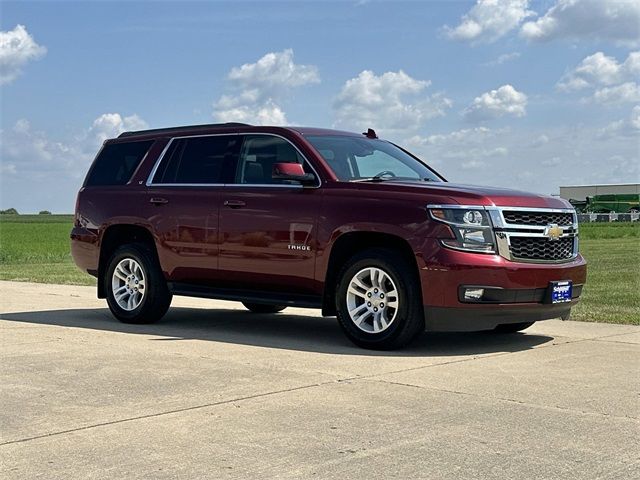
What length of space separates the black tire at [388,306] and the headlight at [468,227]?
1.54 feet

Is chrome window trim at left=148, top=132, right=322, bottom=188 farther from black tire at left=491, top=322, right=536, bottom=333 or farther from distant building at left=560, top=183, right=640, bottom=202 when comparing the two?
distant building at left=560, top=183, right=640, bottom=202

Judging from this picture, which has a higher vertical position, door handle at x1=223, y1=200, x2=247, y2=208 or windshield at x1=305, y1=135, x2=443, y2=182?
windshield at x1=305, y1=135, x2=443, y2=182

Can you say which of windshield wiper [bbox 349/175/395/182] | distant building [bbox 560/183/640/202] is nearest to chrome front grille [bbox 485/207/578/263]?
windshield wiper [bbox 349/175/395/182]

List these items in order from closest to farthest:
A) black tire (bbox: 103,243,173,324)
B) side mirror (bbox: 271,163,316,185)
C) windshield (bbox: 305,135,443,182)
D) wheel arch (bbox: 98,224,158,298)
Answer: side mirror (bbox: 271,163,316,185), windshield (bbox: 305,135,443,182), black tire (bbox: 103,243,173,324), wheel arch (bbox: 98,224,158,298)

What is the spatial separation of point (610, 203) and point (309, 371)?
110480 millimetres

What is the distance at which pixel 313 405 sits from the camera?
603 cm

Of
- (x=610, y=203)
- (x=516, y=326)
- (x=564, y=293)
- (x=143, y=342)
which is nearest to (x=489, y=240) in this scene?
(x=564, y=293)

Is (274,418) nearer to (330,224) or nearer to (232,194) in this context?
(330,224)

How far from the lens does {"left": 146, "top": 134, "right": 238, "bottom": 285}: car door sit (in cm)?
960

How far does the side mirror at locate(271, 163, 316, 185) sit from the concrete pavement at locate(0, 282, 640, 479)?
1527 mm

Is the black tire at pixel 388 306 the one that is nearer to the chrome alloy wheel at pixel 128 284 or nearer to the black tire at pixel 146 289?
the black tire at pixel 146 289

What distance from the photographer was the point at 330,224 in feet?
28.1

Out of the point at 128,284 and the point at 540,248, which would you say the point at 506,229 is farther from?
the point at 128,284

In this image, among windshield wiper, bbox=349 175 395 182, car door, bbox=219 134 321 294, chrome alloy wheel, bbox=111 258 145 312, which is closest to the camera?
car door, bbox=219 134 321 294
